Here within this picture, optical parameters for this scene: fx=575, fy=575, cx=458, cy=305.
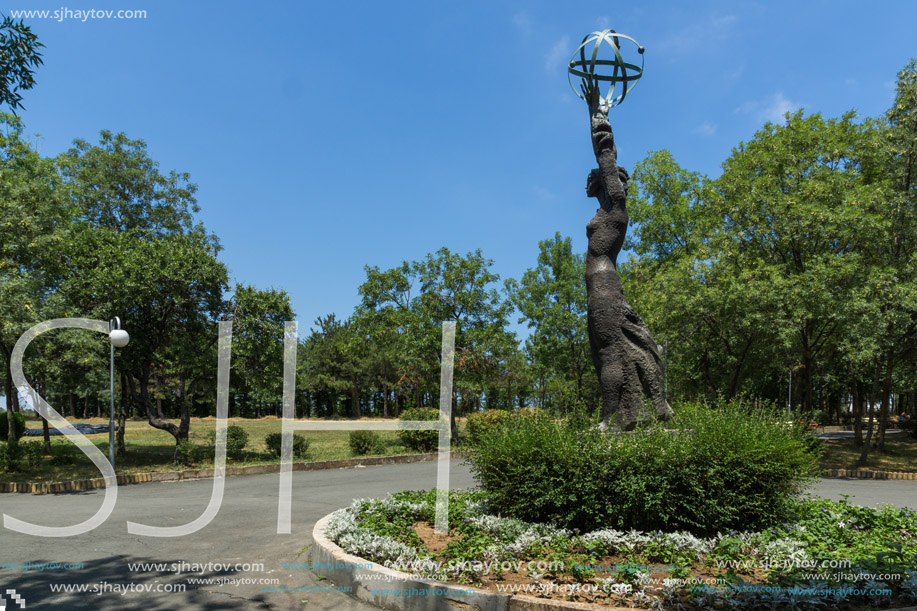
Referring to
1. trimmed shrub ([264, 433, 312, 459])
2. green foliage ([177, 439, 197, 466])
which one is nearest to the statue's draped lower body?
green foliage ([177, 439, 197, 466])

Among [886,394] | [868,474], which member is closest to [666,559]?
[868,474]

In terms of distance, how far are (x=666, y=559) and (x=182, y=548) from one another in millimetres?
5388

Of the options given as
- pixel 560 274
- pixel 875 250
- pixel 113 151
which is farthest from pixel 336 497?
pixel 113 151

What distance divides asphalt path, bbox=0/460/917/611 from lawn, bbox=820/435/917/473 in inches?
207

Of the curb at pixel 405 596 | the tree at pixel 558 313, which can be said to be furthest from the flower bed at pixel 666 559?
the tree at pixel 558 313

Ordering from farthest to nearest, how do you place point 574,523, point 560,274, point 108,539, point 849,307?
point 560,274
point 849,307
point 108,539
point 574,523

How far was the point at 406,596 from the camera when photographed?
15.2 feet

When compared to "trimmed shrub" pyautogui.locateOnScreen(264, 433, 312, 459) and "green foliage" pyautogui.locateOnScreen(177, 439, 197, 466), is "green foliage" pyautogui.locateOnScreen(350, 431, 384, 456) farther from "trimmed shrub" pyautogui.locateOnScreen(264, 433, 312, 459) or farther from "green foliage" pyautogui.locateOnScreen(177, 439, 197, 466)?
"green foliage" pyautogui.locateOnScreen(177, 439, 197, 466)

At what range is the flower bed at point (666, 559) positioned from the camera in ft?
14.2

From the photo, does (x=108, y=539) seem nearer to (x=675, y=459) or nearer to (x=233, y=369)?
(x=675, y=459)

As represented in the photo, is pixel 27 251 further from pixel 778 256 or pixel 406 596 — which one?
pixel 778 256

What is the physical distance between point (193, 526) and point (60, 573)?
7.78 feet

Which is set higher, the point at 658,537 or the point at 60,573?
the point at 658,537

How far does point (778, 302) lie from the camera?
15773 millimetres
